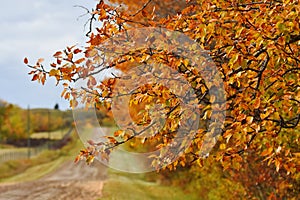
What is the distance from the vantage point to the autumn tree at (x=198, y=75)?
478 centimetres

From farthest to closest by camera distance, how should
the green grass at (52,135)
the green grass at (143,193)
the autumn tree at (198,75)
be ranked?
the green grass at (52,135), the green grass at (143,193), the autumn tree at (198,75)

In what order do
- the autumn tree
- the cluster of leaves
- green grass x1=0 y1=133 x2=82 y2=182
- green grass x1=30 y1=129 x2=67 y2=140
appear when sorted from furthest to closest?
green grass x1=30 y1=129 x2=67 y2=140 < the cluster of leaves < green grass x1=0 y1=133 x2=82 y2=182 < the autumn tree

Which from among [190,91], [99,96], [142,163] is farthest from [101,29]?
[142,163]

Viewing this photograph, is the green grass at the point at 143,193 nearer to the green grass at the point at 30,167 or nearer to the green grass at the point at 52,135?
the green grass at the point at 30,167

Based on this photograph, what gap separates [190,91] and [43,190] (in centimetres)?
1827

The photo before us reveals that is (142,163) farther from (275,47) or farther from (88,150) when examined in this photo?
(275,47)

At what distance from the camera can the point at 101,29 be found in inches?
222

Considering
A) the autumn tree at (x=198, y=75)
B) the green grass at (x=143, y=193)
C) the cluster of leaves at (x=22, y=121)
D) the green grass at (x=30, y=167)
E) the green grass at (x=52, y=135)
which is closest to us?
the autumn tree at (x=198, y=75)

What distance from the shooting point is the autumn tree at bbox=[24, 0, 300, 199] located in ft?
15.7

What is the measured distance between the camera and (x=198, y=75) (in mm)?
5305

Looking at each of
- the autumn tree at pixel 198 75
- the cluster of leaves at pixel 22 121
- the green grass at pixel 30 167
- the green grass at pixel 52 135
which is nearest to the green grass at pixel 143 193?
the green grass at pixel 30 167

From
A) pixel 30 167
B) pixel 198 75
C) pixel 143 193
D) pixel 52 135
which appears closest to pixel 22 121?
pixel 52 135

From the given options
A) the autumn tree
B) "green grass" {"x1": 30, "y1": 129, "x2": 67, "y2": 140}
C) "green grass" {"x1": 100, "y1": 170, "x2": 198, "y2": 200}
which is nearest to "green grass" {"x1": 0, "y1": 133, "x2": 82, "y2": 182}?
"green grass" {"x1": 100, "y1": 170, "x2": 198, "y2": 200}

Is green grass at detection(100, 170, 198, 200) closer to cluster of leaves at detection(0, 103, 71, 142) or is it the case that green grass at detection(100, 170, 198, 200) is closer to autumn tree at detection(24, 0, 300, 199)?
autumn tree at detection(24, 0, 300, 199)
